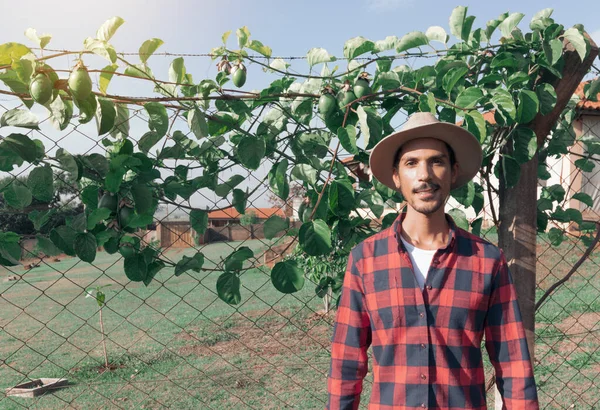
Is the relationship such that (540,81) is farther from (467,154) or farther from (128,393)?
(128,393)

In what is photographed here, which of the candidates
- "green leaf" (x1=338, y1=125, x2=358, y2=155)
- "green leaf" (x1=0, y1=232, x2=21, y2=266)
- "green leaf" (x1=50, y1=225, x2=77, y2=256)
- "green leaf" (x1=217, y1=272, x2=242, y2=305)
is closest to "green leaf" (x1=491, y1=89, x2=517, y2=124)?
"green leaf" (x1=338, y1=125, x2=358, y2=155)

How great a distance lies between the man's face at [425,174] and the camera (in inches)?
49.5

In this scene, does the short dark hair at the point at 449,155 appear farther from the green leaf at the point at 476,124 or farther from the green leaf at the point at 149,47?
the green leaf at the point at 149,47

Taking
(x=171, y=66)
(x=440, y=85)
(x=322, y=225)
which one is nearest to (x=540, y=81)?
(x=440, y=85)

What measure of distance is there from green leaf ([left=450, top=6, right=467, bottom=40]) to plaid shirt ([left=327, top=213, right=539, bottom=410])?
0.66m

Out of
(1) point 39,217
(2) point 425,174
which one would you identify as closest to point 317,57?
(2) point 425,174

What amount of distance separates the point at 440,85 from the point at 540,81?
36cm

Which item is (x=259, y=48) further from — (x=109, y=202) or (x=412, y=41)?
(x=109, y=202)

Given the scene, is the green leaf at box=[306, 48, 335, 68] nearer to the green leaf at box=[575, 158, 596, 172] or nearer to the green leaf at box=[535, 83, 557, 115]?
the green leaf at box=[535, 83, 557, 115]

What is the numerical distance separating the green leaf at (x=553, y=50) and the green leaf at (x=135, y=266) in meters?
1.30

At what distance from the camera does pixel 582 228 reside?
83.7 inches

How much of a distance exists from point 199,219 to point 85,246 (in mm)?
344

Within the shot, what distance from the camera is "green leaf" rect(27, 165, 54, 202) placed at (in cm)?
137

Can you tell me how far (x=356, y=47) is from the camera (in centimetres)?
159
